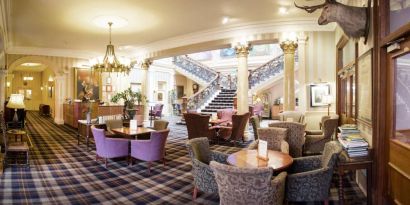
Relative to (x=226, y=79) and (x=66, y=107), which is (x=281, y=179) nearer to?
(x=66, y=107)

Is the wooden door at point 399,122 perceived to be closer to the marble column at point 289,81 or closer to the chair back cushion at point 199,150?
the chair back cushion at point 199,150

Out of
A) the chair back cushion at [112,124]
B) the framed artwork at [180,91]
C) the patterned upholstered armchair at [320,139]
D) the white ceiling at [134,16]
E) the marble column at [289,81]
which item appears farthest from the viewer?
the framed artwork at [180,91]

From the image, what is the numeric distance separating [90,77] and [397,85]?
37.4ft

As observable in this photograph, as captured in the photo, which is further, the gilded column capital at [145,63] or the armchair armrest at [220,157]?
the gilded column capital at [145,63]

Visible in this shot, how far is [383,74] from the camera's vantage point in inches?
117

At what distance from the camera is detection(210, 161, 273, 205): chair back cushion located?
2229mm

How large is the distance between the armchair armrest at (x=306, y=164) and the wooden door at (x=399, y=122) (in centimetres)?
71

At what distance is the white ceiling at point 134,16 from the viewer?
5578mm

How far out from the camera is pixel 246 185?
89.7 inches

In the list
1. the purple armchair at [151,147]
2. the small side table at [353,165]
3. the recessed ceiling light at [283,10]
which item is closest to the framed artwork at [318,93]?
the recessed ceiling light at [283,10]

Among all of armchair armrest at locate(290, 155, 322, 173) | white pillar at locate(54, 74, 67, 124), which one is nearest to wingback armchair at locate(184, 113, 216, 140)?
armchair armrest at locate(290, 155, 322, 173)

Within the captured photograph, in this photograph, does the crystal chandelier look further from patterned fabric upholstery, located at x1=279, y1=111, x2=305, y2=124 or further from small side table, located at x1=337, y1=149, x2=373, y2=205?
small side table, located at x1=337, y1=149, x2=373, y2=205

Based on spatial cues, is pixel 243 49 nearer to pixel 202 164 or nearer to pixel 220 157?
pixel 220 157

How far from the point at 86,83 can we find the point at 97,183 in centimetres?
851
